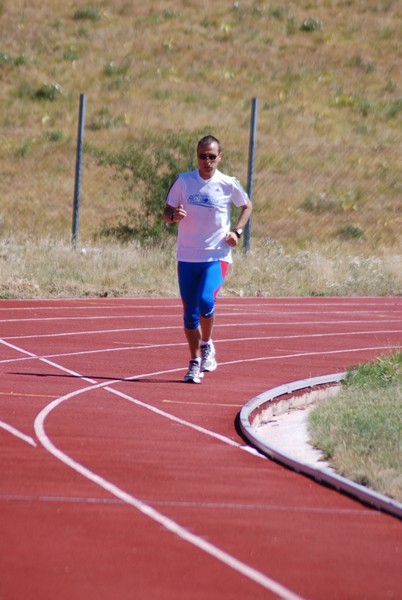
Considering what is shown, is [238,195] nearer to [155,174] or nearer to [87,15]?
[155,174]

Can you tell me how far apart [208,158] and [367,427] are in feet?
10.5

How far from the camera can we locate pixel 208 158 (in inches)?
437

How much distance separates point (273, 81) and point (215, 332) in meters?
30.7

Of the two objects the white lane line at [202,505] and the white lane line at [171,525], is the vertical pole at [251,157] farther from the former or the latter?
the white lane line at [202,505]

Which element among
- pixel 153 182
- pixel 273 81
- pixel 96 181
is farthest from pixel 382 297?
pixel 273 81

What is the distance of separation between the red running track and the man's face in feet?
6.08

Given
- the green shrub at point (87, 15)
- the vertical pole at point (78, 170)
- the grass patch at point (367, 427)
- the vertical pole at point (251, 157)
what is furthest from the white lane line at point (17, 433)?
the green shrub at point (87, 15)

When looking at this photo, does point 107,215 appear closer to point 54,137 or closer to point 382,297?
A: point 54,137

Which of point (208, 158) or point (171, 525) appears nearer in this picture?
point (171, 525)

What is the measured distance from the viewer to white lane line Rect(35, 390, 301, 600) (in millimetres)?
5363

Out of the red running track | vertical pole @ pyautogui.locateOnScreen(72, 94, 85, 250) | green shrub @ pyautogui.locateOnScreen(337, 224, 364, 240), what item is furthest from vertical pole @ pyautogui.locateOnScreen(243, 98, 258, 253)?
green shrub @ pyautogui.locateOnScreen(337, 224, 364, 240)

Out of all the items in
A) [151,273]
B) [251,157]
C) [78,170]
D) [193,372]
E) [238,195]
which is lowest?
[151,273]

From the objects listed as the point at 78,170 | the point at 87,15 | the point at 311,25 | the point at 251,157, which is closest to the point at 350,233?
the point at 251,157

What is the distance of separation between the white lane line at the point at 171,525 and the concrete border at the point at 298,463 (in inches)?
46.5
